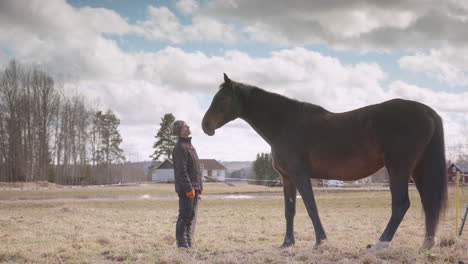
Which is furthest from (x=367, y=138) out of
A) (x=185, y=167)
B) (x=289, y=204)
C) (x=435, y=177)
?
(x=185, y=167)

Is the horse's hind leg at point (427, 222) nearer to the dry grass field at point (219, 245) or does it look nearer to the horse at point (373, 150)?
the horse at point (373, 150)

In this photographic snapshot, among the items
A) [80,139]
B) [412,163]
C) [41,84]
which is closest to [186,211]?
[412,163]

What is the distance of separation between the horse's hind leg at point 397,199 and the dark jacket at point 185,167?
10.6ft

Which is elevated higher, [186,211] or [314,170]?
[314,170]

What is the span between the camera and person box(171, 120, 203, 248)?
7078 mm

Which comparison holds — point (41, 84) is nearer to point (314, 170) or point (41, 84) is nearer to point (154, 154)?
point (154, 154)

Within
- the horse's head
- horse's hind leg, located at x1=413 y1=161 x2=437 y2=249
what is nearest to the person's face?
the horse's head

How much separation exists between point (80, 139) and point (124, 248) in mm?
61106

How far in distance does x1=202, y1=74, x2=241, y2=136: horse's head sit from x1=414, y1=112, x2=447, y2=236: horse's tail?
3.15 metres

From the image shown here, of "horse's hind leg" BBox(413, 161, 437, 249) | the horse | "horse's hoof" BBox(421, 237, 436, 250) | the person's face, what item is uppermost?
the person's face

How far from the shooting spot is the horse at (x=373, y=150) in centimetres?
604

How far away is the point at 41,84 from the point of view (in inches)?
2192

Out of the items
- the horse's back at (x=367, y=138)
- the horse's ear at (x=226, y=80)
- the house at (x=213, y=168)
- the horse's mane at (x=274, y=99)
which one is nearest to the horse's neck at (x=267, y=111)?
the horse's mane at (x=274, y=99)

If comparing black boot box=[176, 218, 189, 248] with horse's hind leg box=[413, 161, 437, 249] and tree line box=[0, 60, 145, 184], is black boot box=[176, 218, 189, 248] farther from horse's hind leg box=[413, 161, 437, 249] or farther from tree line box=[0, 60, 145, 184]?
tree line box=[0, 60, 145, 184]
